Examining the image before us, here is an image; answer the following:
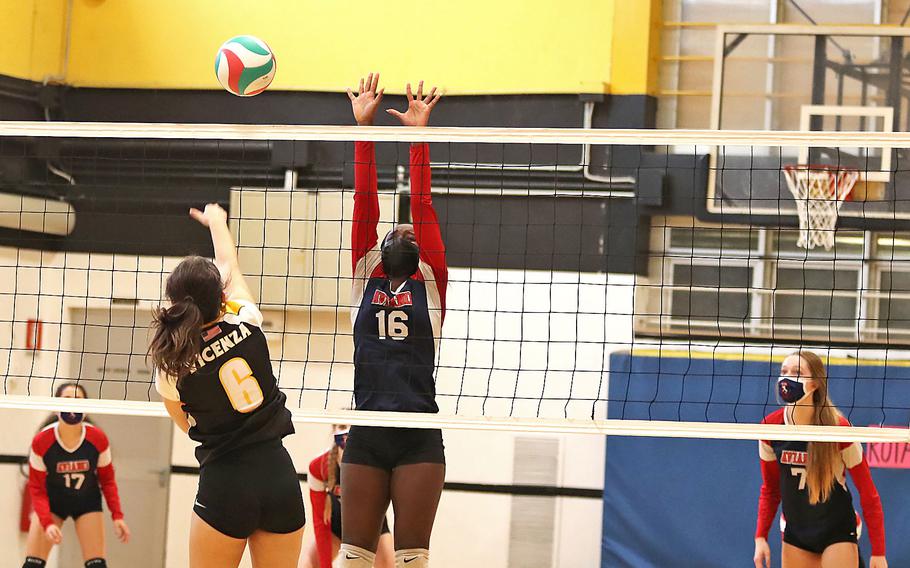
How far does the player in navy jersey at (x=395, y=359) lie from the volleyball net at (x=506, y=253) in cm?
371

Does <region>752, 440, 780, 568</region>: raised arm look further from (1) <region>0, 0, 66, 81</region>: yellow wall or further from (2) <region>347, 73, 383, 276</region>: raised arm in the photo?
(1) <region>0, 0, 66, 81</region>: yellow wall

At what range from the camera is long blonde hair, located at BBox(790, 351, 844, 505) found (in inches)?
206

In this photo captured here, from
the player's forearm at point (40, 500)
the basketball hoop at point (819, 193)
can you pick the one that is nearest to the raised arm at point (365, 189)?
the player's forearm at point (40, 500)

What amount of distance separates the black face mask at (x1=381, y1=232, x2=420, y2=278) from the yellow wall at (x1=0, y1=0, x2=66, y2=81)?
18.6 ft

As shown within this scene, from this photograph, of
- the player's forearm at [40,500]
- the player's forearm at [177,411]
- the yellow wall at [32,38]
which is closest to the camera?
the player's forearm at [177,411]

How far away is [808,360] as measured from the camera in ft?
17.6

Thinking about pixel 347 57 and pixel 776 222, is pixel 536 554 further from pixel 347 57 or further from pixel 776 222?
pixel 347 57

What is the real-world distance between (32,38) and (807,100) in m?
6.54

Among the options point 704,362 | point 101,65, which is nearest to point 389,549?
point 704,362

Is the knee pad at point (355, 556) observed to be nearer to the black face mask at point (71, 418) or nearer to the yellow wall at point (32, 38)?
the black face mask at point (71, 418)

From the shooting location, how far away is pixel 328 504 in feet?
23.5

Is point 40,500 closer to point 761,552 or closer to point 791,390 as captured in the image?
point 761,552

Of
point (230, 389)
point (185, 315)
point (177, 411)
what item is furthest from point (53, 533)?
point (185, 315)

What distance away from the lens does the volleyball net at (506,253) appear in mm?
8508
